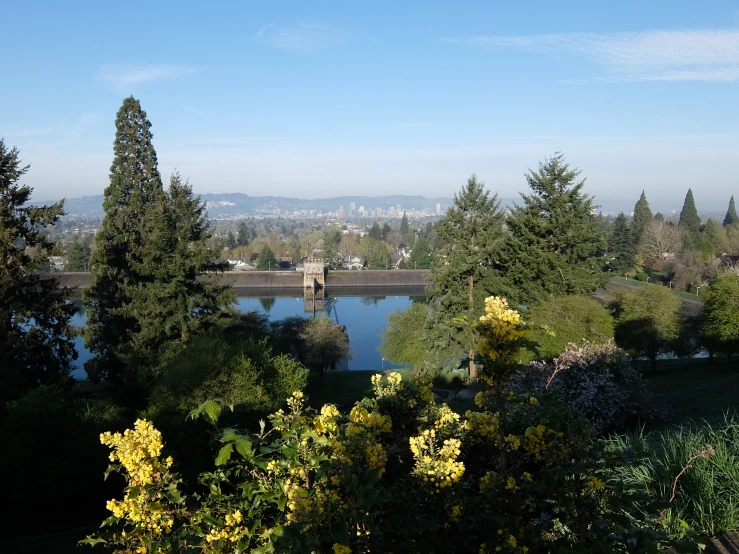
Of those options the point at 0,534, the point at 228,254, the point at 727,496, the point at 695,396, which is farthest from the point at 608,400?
the point at 228,254

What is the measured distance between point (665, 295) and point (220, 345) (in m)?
19.3

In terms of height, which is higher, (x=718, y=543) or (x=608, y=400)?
(x=718, y=543)

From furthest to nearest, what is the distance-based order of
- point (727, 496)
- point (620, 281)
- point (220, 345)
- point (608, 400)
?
point (620, 281)
point (220, 345)
point (608, 400)
point (727, 496)

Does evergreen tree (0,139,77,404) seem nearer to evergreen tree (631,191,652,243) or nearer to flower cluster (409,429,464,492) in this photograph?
flower cluster (409,429,464,492)

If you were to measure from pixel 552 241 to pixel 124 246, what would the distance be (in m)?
17.7

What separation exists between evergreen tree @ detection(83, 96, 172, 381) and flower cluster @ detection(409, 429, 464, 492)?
16407mm

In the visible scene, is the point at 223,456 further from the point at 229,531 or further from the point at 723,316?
the point at 723,316

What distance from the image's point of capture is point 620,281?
53188 mm

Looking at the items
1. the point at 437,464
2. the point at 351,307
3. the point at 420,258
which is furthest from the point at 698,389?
the point at 420,258

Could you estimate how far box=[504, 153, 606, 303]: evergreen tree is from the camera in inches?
914

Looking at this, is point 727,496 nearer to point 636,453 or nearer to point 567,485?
point 636,453

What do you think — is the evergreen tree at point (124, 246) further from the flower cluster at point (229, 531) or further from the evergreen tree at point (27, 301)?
the flower cluster at point (229, 531)

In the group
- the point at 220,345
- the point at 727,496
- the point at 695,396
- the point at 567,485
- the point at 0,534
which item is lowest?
the point at 0,534

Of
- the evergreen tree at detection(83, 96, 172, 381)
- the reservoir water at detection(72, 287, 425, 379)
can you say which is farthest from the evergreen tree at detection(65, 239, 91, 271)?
the evergreen tree at detection(83, 96, 172, 381)
